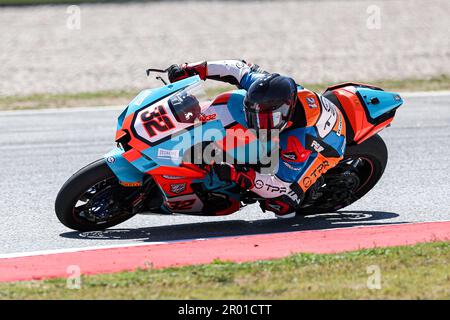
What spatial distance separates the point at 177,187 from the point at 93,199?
0.65 metres

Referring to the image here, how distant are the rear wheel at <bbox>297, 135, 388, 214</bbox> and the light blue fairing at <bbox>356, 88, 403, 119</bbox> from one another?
240 millimetres

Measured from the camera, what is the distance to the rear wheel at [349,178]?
7.98 metres

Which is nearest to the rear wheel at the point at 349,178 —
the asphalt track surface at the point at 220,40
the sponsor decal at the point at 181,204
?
the sponsor decal at the point at 181,204

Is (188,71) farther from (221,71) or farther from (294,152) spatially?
(294,152)

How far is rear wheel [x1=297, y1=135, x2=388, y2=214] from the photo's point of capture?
798cm

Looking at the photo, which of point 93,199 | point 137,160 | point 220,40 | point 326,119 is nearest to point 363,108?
point 326,119

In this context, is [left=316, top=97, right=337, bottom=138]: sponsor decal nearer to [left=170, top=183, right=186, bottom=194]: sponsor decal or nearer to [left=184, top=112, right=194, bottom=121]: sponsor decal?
[left=184, top=112, right=194, bottom=121]: sponsor decal

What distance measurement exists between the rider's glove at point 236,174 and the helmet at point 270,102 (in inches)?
13.6

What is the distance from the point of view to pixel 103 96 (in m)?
→ 15.9

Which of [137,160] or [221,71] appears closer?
[137,160]

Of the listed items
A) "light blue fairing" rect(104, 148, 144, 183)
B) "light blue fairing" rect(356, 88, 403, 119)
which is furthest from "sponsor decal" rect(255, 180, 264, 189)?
"light blue fairing" rect(356, 88, 403, 119)

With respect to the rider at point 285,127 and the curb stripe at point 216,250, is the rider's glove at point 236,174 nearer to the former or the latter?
the rider at point 285,127

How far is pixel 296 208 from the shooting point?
7812 millimetres

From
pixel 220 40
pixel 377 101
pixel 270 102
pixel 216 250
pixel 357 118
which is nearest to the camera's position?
pixel 216 250
